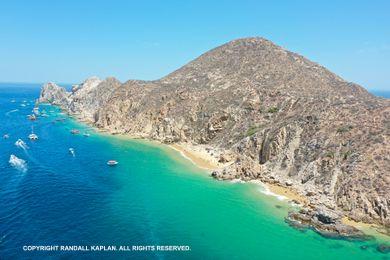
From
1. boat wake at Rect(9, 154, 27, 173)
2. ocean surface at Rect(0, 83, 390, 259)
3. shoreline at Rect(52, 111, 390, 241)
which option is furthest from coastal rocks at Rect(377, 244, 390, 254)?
boat wake at Rect(9, 154, 27, 173)

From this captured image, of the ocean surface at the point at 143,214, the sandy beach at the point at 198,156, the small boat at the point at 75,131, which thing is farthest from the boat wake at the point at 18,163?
the sandy beach at the point at 198,156

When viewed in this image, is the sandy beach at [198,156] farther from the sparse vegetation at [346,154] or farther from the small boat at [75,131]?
the small boat at [75,131]

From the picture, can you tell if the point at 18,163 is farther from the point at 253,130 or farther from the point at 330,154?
the point at 330,154

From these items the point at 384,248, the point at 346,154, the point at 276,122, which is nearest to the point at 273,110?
the point at 276,122

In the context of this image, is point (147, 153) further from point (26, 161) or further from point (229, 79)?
point (229, 79)

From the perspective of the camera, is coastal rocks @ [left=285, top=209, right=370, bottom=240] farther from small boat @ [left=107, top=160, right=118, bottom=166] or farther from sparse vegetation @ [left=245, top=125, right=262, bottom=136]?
small boat @ [left=107, top=160, right=118, bottom=166]
